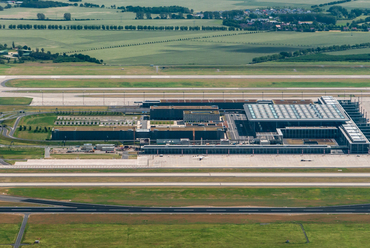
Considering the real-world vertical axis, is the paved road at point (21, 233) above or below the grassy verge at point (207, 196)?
below

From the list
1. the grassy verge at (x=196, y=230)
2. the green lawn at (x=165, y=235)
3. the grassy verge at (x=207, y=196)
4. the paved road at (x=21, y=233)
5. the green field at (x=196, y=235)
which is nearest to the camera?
the paved road at (x=21, y=233)

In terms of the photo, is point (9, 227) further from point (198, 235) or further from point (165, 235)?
point (198, 235)

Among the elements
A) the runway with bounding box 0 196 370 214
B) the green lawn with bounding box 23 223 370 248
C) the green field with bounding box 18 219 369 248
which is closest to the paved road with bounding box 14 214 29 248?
the green field with bounding box 18 219 369 248

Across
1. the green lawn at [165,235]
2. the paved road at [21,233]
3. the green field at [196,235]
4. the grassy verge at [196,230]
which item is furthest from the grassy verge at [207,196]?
the paved road at [21,233]

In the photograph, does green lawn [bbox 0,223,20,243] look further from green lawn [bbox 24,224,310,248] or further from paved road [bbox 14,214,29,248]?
green lawn [bbox 24,224,310,248]

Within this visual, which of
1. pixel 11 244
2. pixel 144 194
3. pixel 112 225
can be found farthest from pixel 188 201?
pixel 11 244

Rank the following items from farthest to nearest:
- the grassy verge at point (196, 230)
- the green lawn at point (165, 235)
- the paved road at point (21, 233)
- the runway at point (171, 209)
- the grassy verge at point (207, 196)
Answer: the grassy verge at point (207, 196), the runway at point (171, 209), the grassy verge at point (196, 230), the green lawn at point (165, 235), the paved road at point (21, 233)

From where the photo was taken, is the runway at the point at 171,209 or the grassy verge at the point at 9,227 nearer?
the grassy verge at the point at 9,227

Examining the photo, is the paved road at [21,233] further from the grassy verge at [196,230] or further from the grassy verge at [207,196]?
the grassy verge at [207,196]
